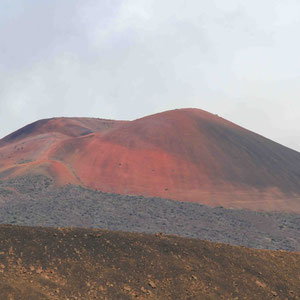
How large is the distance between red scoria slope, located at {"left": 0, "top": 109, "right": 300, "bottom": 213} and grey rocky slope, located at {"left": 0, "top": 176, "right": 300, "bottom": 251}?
9.74ft

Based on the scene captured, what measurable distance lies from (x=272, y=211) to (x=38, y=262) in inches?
A: 1844

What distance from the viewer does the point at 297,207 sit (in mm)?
57188

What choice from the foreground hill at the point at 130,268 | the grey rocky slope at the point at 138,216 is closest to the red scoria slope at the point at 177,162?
the grey rocky slope at the point at 138,216

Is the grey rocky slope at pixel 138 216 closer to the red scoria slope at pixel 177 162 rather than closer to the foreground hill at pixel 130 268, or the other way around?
the red scoria slope at pixel 177 162

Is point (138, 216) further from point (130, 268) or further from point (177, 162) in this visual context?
point (130, 268)

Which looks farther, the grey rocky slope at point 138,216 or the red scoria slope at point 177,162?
the red scoria slope at point 177,162

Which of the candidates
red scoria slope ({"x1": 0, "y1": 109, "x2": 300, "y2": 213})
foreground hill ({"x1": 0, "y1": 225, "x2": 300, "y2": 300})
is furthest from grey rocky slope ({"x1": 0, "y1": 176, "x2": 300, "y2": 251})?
foreground hill ({"x1": 0, "y1": 225, "x2": 300, "y2": 300})

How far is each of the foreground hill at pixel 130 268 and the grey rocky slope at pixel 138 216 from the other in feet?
90.7

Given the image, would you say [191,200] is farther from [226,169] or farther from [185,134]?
[185,134]

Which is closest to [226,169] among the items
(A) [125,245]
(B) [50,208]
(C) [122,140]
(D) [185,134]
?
(D) [185,134]

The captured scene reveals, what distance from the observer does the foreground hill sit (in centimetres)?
1205

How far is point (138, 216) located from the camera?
4834cm

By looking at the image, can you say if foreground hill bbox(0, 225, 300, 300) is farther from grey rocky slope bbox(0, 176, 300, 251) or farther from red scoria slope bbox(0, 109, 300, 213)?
red scoria slope bbox(0, 109, 300, 213)

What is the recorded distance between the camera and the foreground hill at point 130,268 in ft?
39.5
